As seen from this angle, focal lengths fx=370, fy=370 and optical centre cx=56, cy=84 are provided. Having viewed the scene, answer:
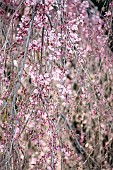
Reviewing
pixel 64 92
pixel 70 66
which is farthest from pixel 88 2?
pixel 64 92

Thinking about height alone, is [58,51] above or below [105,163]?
above

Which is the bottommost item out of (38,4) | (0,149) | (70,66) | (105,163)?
(105,163)

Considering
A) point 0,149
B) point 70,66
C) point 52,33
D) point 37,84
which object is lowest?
point 70,66

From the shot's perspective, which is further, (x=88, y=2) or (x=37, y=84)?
(x=88, y=2)

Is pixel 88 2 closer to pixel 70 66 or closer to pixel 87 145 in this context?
pixel 70 66

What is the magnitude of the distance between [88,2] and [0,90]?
66.8 inches

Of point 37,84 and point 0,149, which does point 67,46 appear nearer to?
point 37,84

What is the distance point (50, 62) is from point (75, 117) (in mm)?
2571

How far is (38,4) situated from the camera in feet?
5.10

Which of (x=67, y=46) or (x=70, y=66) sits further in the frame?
Answer: (x=70, y=66)

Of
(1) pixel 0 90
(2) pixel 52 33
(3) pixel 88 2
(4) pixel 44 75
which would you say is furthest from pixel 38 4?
(3) pixel 88 2

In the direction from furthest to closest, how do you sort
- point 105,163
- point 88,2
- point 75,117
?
1. point 75,117
2. point 105,163
3. point 88,2

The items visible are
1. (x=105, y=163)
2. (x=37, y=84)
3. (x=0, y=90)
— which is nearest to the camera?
(x=37, y=84)

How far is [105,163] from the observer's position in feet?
11.8
